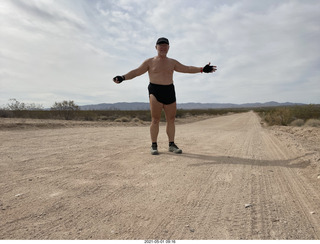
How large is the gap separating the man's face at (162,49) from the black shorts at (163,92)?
25.5 inches

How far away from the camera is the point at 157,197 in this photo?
203 centimetres

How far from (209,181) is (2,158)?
3.10 metres

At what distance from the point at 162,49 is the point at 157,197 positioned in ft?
10.0

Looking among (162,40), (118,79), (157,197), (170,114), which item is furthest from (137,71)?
(157,197)

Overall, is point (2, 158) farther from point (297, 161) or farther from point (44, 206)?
point (297, 161)

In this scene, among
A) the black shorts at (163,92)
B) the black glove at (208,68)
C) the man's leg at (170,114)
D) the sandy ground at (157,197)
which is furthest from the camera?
the black glove at (208,68)

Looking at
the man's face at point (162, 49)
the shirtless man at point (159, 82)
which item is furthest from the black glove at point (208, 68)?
the man's face at point (162, 49)

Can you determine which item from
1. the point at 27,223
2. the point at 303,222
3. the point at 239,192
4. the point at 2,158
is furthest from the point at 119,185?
the point at 2,158

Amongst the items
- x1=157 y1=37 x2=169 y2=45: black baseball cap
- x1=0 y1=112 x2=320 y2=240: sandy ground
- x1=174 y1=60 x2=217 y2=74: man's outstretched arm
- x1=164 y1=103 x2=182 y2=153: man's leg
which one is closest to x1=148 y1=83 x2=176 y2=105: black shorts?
x1=164 y1=103 x2=182 y2=153: man's leg

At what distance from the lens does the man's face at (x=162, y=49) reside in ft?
13.8

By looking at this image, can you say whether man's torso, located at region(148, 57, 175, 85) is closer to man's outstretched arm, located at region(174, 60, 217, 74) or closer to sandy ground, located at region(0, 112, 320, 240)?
man's outstretched arm, located at region(174, 60, 217, 74)

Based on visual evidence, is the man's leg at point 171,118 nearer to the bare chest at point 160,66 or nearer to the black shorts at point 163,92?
the black shorts at point 163,92

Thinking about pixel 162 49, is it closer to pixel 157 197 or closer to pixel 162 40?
pixel 162 40

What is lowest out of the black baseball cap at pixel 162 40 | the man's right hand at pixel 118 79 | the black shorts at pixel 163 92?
the black shorts at pixel 163 92
